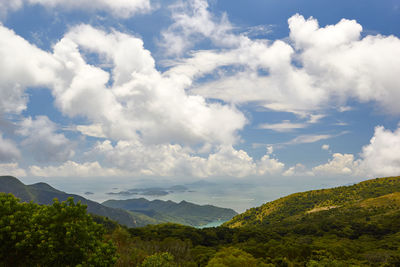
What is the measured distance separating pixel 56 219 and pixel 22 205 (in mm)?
6351

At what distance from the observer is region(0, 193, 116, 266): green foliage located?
89.6 ft

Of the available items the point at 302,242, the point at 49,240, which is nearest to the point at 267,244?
the point at 302,242

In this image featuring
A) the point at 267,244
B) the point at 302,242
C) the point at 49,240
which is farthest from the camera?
the point at 302,242

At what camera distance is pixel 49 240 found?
27516 millimetres

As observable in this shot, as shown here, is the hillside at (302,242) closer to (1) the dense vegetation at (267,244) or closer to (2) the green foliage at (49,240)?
(1) the dense vegetation at (267,244)

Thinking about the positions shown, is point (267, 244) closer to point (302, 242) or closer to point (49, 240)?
point (302, 242)

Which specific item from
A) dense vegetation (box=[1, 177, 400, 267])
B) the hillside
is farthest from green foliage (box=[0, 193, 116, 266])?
the hillside

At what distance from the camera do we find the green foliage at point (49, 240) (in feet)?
89.6

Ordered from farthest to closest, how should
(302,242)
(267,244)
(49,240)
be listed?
1. (302,242)
2. (267,244)
3. (49,240)

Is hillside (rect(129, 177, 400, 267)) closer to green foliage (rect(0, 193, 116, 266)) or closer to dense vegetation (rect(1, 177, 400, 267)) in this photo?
dense vegetation (rect(1, 177, 400, 267))

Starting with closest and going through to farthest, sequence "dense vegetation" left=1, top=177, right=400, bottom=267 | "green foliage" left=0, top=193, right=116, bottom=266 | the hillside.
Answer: "green foliage" left=0, top=193, right=116, bottom=266 < "dense vegetation" left=1, top=177, right=400, bottom=267 < the hillside

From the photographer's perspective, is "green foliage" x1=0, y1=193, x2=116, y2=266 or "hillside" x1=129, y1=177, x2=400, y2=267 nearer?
"green foliage" x1=0, y1=193, x2=116, y2=266

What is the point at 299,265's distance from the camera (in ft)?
204

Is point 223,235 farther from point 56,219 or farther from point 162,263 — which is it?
point 56,219
